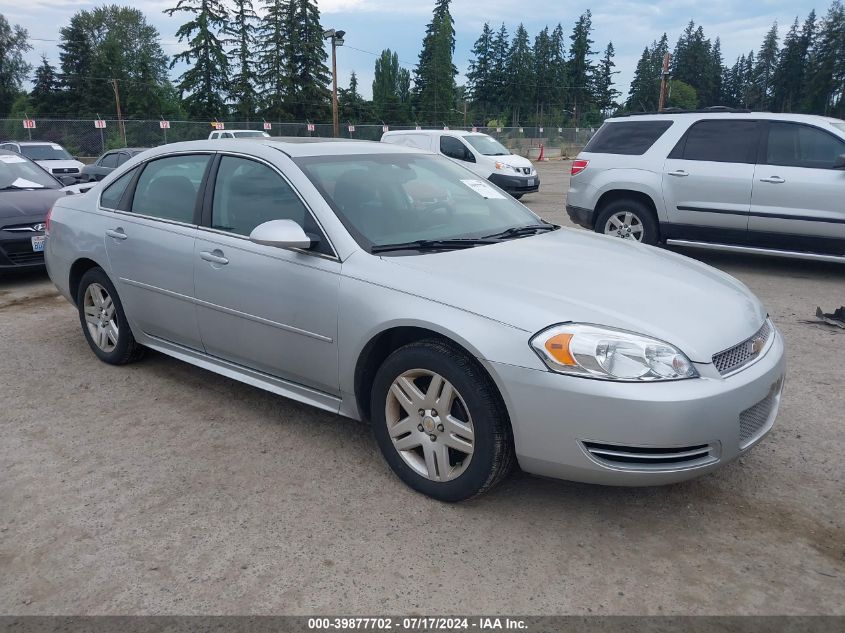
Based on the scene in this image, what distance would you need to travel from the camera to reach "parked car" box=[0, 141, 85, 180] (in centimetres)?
1817

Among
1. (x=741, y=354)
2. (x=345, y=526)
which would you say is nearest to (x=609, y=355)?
(x=741, y=354)

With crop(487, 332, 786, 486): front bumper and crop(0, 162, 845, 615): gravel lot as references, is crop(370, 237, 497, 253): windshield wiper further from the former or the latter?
crop(487, 332, 786, 486): front bumper

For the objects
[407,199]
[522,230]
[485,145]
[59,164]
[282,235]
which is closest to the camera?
[282,235]

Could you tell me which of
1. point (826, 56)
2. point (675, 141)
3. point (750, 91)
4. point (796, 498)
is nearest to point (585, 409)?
point (796, 498)

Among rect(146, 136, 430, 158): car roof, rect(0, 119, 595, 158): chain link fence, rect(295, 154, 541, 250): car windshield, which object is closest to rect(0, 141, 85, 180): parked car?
rect(0, 119, 595, 158): chain link fence

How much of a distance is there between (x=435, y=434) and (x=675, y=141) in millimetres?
6579

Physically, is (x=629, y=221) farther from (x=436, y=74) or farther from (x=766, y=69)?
(x=766, y=69)

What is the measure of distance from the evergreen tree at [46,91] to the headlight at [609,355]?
7839 cm

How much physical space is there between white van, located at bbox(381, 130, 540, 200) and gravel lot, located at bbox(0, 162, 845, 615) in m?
12.1

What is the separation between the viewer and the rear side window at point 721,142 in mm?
7877

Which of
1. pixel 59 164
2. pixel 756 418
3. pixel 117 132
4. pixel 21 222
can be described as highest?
pixel 117 132

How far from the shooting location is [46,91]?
7012cm

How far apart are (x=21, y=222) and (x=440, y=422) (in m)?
6.61

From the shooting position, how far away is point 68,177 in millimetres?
16703
